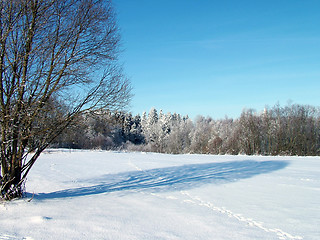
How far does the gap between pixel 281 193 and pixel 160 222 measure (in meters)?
4.64

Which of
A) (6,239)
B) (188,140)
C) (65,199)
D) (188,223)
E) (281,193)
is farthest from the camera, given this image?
(188,140)

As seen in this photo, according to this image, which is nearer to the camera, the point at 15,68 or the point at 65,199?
the point at 15,68

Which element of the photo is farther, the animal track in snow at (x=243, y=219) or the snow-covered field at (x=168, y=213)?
the animal track in snow at (x=243, y=219)

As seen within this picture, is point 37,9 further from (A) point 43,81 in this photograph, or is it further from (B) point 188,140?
(B) point 188,140

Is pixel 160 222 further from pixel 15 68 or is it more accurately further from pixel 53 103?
pixel 15 68

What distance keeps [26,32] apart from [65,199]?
13.2ft

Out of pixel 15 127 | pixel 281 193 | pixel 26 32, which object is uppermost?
pixel 26 32

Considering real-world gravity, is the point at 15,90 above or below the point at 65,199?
above

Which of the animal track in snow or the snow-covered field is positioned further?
the animal track in snow

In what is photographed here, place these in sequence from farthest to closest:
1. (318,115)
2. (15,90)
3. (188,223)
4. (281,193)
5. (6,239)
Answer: (318,115) < (281,193) < (15,90) < (188,223) < (6,239)

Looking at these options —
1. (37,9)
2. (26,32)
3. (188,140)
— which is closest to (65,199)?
(26,32)

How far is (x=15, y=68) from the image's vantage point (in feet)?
17.2

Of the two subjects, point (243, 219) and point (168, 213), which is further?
point (168, 213)

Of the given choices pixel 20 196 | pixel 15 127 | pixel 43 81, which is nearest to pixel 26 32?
pixel 43 81
